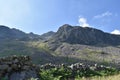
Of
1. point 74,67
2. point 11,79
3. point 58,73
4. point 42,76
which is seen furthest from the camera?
point 74,67

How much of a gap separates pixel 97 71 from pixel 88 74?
→ 5.34 feet

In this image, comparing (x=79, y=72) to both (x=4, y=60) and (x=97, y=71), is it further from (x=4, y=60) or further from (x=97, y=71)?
(x=4, y=60)

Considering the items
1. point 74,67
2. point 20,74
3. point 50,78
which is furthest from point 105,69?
point 20,74

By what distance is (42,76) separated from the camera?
24969 mm

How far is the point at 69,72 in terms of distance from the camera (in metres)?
27.3

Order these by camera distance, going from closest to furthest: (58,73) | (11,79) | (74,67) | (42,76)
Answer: (11,79), (42,76), (58,73), (74,67)

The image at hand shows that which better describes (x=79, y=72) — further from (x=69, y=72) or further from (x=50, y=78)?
(x=50, y=78)

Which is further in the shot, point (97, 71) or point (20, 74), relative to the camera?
point (97, 71)

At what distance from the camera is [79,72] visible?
91.5 ft

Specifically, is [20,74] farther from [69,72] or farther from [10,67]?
[69,72]

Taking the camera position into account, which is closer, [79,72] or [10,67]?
[10,67]

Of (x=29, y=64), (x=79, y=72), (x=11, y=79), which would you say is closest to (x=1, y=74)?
(x=11, y=79)

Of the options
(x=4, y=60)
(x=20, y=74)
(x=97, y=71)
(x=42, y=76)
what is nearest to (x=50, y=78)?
(x=42, y=76)

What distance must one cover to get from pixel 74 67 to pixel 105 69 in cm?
360
